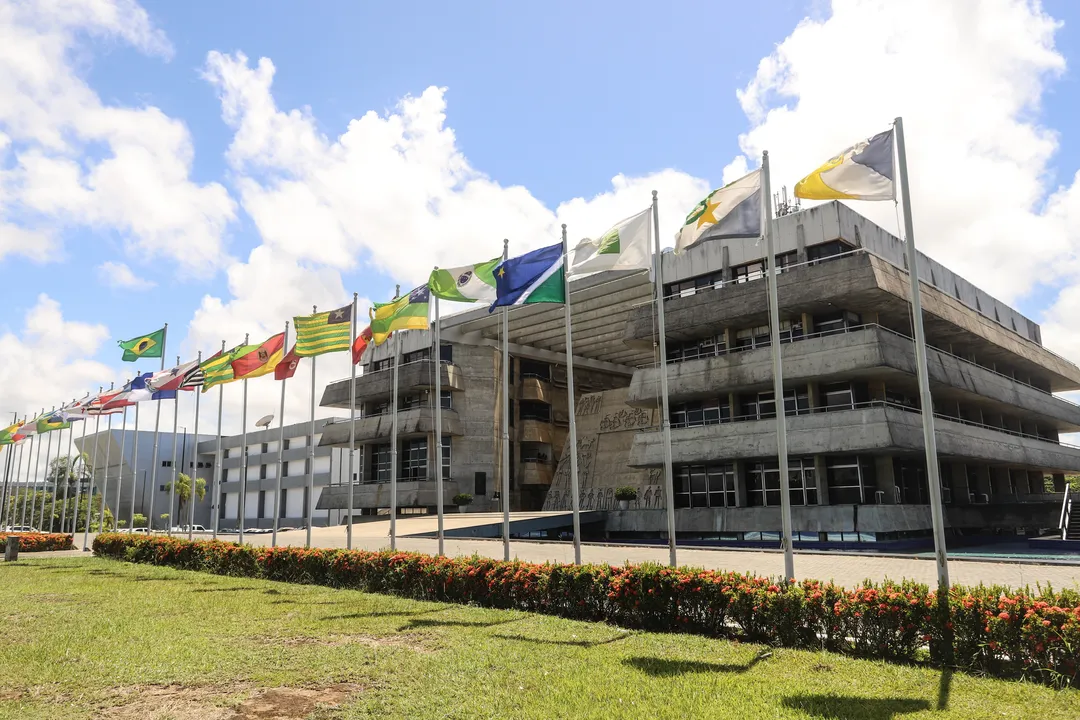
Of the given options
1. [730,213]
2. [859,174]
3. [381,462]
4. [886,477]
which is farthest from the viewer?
[381,462]

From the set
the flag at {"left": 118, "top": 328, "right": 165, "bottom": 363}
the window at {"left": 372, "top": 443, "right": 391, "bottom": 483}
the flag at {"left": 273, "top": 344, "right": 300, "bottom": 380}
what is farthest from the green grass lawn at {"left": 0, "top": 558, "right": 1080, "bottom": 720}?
the window at {"left": 372, "top": 443, "right": 391, "bottom": 483}

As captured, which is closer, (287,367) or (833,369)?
(287,367)

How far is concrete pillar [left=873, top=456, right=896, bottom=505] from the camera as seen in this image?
3678 centimetres

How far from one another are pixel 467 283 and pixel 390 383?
4169cm

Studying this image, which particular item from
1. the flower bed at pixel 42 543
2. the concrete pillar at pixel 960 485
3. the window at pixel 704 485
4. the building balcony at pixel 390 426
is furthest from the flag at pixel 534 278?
the flower bed at pixel 42 543

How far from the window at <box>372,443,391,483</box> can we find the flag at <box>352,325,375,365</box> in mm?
37140

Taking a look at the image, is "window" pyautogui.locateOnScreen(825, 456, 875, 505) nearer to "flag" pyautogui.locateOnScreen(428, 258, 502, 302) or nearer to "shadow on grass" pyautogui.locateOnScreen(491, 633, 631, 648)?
"flag" pyautogui.locateOnScreen(428, 258, 502, 302)

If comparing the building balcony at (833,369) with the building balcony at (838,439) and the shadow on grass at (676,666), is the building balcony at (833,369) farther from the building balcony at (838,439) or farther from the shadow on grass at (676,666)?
the shadow on grass at (676,666)

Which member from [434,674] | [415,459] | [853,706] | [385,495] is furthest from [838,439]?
[385,495]

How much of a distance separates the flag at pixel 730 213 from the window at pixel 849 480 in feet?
81.4

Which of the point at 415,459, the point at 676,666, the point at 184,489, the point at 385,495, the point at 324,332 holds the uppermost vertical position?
the point at 324,332

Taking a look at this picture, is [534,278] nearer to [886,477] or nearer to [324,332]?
[324,332]

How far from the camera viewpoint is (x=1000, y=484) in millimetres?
50500

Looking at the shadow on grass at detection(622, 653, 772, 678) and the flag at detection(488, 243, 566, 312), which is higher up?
the flag at detection(488, 243, 566, 312)
